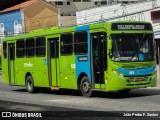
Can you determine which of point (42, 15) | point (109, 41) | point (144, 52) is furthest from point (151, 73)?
point (42, 15)

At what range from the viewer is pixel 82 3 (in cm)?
9812

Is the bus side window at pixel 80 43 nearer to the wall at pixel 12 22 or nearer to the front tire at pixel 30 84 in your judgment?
the front tire at pixel 30 84

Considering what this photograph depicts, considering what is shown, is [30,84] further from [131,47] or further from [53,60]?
[131,47]

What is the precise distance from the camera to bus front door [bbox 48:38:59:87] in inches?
754

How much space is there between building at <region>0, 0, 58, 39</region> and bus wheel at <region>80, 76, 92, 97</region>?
39816 millimetres

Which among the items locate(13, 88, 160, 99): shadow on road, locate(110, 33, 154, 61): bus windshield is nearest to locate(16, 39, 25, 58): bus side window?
locate(13, 88, 160, 99): shadow on road

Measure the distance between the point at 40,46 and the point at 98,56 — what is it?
14.4 ft

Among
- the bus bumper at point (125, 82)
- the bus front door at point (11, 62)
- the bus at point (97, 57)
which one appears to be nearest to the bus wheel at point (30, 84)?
the bus at point (97, 57)

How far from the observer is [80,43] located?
1750cm

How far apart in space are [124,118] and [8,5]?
4.43 meters

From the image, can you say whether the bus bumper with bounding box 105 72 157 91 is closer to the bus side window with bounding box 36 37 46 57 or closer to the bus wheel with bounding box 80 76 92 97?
the bus wheel with bounding box 80 76 92 97

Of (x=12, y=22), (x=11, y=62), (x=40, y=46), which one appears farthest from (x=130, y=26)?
(x=12, y=22)

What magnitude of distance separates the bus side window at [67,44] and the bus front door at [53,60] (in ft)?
1.66

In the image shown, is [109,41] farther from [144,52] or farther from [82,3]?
[82,3]
